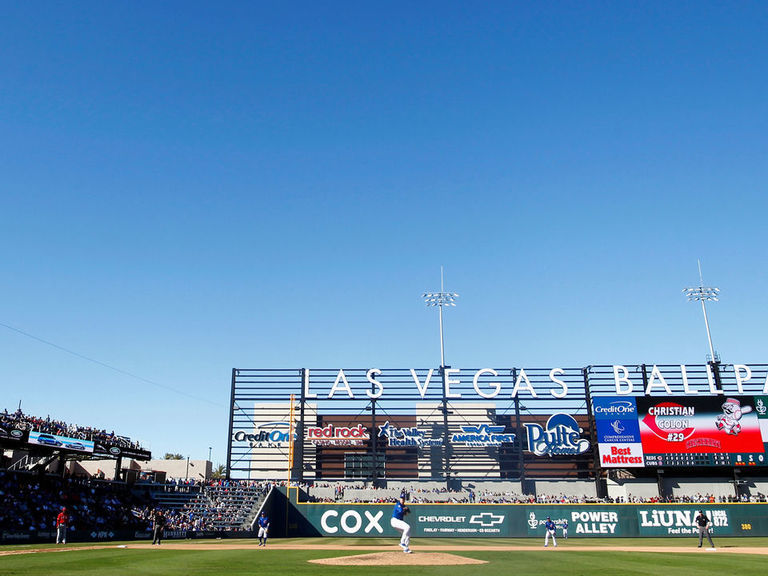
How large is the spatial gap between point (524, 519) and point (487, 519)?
8.65 feet

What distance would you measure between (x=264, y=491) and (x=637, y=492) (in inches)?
1192

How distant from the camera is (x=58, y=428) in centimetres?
4375

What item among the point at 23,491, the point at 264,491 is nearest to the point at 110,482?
the point at 23,491

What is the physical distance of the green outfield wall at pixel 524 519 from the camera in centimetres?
4312

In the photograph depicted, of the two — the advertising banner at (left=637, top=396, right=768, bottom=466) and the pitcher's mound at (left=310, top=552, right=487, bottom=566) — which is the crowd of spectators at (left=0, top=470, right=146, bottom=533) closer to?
the pitcher's mound at (left=310, top=552, right=487, bottom=566)

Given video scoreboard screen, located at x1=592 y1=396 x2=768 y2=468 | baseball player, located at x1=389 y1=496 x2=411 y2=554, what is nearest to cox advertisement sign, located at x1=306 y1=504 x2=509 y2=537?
video scoreboard screen, located at x1=592 y1=396 x2=768 y2=468

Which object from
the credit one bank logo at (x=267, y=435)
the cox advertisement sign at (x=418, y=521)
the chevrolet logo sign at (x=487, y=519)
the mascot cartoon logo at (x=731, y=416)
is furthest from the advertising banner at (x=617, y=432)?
the credit one bank logo at (x=267, y=435)

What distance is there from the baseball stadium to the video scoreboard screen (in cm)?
10

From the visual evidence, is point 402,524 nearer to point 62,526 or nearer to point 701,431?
point 62,526

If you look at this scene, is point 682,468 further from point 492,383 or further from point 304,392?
point 304,392

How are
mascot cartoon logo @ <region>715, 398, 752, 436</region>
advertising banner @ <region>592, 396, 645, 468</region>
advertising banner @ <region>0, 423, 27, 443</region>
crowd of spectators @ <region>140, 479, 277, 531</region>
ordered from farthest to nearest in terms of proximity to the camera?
1. mascot cartoon logo @ <region>715, 398, 752, 436</region>
2. advertising banner @ <region>592, 396, 645, 468</region>
3. crowd of spectators @ <region>140, 479, 277, 531</region>
4. advertising banner @ <region>0, 423, 27, 443</region>

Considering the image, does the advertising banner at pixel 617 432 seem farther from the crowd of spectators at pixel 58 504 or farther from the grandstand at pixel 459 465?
the crowd of spectators at pixel 58 504

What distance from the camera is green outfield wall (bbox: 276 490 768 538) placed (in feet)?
141

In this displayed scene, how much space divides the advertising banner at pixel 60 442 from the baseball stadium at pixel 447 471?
99 millimetres
